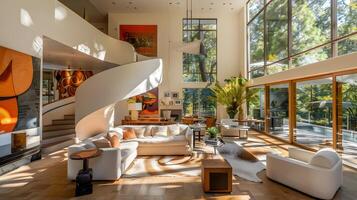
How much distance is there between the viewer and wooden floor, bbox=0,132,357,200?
3639 mm

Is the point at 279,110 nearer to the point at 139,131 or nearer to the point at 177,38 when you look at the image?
the point at 139,131

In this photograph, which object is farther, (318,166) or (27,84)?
(27,84)

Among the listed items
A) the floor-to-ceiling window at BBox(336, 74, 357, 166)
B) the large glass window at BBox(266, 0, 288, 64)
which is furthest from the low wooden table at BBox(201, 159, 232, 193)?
the large glass window at BBox(266, 0, 288, 64)

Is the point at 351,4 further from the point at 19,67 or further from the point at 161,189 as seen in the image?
the point at 19,67

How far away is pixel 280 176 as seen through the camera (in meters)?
4.14

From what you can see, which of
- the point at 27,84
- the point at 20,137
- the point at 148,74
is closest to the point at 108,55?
the point at 148,74

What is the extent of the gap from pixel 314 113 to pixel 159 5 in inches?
354

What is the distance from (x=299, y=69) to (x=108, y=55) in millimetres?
7245

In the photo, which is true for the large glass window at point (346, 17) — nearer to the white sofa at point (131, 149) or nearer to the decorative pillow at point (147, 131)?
the white sofa at point (131, 149)

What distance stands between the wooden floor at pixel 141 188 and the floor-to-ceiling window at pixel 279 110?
366cm

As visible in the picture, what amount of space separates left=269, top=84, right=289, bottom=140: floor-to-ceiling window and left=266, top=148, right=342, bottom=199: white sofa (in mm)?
4536

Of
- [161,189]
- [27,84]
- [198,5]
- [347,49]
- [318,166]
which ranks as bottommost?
[161,189]

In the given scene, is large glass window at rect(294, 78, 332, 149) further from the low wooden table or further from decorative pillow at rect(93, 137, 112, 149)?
decorative pillow at rect(93, 137, 112, 149)

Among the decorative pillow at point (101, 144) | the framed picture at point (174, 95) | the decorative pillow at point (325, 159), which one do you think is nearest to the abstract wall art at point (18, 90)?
the decorative pillow at point (101, 144)
